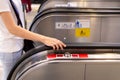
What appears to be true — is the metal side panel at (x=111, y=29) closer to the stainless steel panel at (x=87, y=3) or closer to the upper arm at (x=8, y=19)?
the stainless steel panel at (x=87, y=3)

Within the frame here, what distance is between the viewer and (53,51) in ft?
6.05

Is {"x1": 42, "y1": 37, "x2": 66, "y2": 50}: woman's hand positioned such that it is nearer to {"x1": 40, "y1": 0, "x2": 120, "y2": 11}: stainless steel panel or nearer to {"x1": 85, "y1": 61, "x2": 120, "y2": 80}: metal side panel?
{"x1": 85, "y1": 61, "x2": 120, "y2": 80}: metal side panel

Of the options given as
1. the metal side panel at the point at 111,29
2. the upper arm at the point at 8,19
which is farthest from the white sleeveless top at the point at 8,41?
the metal side panel at the point at 111,29

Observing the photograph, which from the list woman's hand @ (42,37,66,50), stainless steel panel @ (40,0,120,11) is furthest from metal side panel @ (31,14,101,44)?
woman's hand @ (42,37,66,50)

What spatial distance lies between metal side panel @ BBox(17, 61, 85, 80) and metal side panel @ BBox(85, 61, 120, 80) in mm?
59

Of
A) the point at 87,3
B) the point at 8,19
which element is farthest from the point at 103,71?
the point at 87,3

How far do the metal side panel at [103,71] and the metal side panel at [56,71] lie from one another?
0.06 m

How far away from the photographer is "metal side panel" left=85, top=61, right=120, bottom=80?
1832 mm

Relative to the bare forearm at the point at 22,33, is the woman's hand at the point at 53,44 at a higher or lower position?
lower

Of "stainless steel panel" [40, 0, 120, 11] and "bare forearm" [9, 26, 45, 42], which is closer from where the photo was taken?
"bare forearm" [9, 26, 45, 42]

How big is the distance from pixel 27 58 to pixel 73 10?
1824 mm

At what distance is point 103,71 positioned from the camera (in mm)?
1877

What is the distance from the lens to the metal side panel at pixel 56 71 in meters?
1.83

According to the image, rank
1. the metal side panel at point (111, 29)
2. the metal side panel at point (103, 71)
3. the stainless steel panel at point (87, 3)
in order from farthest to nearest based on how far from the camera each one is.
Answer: the stainless steel panel at point (87, 3), the metal side panel at point (111, 29), the metal side panel at point (103, 71)
